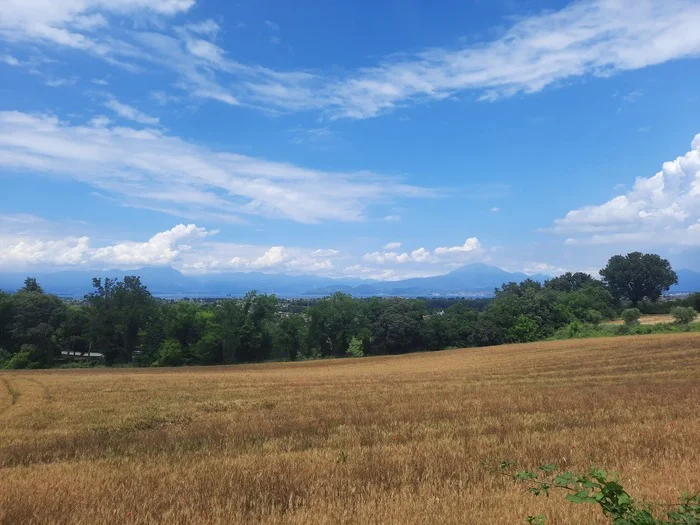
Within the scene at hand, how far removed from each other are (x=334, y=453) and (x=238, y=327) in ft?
270

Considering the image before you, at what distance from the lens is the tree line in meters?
85.3

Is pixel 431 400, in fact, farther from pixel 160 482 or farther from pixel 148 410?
pixel 160 482

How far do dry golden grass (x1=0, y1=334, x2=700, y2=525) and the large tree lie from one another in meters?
136

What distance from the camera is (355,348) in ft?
294

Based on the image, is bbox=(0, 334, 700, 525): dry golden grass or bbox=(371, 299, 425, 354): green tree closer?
bbox=(0, 334, 700, 525): dry golden grass

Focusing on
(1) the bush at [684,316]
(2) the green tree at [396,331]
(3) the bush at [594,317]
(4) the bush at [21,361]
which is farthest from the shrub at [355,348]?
(4) the bush at [21,361]

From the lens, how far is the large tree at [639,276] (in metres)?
134

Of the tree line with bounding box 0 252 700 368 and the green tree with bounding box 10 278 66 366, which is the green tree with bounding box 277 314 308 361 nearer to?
the tree line with bounding box 0 252 700 368

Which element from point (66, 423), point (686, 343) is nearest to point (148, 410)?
point (66, 423)

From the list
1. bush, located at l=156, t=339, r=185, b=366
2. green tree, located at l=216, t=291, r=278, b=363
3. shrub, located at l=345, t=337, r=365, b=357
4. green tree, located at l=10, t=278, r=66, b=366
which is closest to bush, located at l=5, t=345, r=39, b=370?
green tree, located at l=10, t=278, r=66, b=366

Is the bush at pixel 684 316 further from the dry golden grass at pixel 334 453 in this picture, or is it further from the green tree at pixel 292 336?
the green tree at pixel 292 336

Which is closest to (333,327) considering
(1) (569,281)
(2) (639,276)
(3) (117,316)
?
(3) (117,316)

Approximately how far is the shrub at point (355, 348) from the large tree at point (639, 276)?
89.7m

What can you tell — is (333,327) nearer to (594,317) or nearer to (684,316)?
(594,317)
